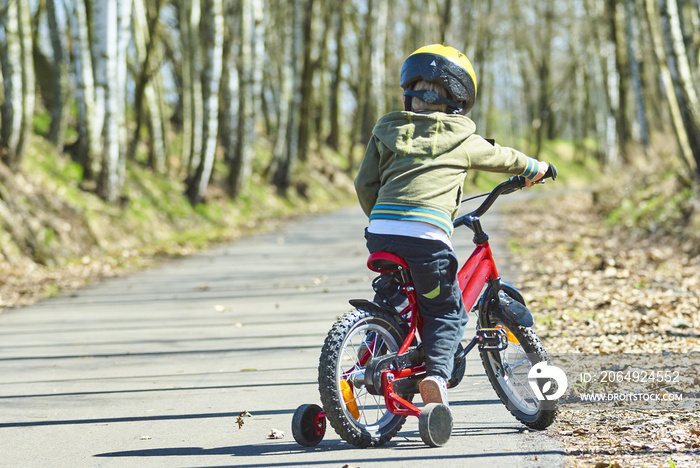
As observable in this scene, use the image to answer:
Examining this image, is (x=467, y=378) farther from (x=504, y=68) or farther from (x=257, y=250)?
(x=504, y=68)

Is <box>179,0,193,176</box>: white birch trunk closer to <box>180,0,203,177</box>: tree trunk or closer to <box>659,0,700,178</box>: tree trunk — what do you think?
<box>180,0,203,177</box>: tree trunk

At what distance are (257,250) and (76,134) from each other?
7.75 m

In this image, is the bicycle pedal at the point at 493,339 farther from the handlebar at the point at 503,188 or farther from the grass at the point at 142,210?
the grass at the point at 142,210

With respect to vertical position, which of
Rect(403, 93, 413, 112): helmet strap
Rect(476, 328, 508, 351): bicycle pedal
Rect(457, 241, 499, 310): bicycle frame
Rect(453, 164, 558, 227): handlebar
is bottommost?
Rect(476, 328, 508, 351): bicycle pedal

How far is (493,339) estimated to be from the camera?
4.79 meters

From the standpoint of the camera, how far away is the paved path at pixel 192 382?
174 inches

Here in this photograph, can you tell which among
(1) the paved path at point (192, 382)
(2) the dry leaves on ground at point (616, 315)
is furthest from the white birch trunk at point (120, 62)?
(2) the dry leaves on ground at point (616, 315)

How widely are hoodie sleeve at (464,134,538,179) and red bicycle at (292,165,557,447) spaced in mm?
138

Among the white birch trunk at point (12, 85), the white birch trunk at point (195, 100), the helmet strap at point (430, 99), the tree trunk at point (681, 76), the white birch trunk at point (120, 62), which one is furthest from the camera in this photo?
the white birch trunk at point (195, 100)

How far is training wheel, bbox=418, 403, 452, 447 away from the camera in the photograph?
4293 millimetres

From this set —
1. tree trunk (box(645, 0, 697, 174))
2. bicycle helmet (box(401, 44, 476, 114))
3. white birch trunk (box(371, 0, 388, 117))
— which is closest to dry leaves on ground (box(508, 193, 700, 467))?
tree trunk (box(645, 0, 697, 174))

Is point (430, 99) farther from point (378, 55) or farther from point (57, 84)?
point (378, 55)

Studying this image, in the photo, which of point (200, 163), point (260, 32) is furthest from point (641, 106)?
point (200, 163)

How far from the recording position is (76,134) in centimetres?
2088
